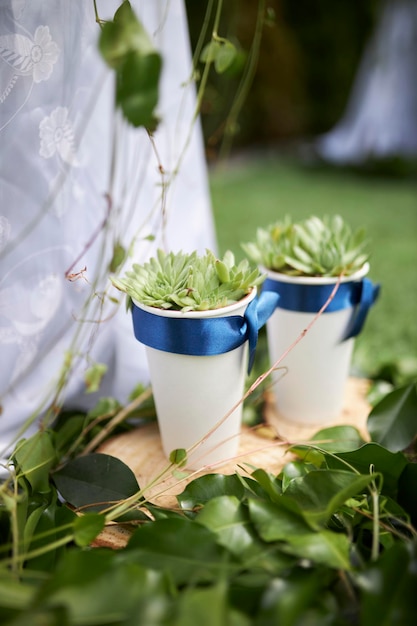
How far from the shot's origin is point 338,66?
12.1 ft

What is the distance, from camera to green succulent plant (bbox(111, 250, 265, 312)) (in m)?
0.74

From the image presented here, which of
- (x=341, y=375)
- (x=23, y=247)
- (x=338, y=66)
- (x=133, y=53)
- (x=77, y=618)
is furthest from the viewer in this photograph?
(x=338, y=66)

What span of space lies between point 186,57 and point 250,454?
684 mm

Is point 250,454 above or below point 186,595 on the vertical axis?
below

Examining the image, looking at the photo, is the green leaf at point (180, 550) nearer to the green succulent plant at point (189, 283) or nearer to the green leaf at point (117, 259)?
the green succulent plant at point (189, 283)

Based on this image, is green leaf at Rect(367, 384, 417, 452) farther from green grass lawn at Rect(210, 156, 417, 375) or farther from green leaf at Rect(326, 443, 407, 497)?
green grass lawn at Rect(210, 156, 417, 375)

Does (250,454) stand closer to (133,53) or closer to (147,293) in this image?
(147,293)

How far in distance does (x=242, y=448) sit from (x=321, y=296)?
0.26m

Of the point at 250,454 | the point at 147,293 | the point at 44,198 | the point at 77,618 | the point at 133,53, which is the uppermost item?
the point at 133,53

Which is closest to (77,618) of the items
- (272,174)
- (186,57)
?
(186,57)

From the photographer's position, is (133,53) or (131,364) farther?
(131,364)

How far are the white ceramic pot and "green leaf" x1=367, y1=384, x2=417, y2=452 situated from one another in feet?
0.63

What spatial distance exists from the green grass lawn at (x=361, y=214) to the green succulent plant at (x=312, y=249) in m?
0.35

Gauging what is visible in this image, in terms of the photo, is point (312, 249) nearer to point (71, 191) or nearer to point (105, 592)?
point (71, 191)
